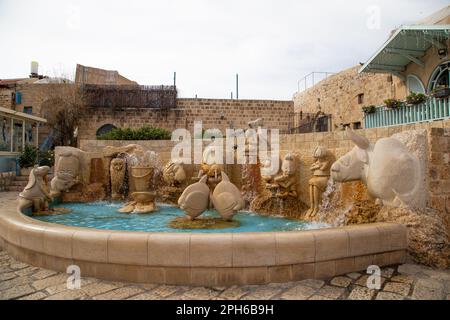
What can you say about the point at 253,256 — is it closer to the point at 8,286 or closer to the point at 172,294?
the point at 172,294

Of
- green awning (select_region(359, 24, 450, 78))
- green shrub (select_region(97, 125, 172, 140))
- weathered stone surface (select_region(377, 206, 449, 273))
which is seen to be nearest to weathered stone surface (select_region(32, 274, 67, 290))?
weathered stone surface (select_region(377, 206, 449, 273))

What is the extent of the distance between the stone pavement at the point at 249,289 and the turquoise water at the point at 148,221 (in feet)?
5.45

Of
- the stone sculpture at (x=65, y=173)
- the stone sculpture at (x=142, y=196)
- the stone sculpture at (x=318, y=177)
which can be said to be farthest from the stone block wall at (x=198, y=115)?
the stone sculpture at (x=318, y=177)

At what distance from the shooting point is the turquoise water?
4.82 metres

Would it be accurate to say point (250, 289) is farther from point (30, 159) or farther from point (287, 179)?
point (30, 159)

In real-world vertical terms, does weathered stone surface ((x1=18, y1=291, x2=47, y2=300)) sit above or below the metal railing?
below

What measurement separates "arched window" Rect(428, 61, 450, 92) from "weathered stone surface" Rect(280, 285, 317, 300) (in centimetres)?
940

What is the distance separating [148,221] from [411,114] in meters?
7.78

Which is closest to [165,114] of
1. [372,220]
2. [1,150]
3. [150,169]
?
[1,150]

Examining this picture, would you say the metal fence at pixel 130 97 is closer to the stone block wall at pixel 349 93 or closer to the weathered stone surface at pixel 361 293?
the stone block wall at pixel 349 93

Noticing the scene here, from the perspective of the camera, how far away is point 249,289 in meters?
2.76

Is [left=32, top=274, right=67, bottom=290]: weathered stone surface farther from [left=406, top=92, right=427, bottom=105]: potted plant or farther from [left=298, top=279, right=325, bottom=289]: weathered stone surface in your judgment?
[left=406, top=92, right=427, bottom=105]: potted plant

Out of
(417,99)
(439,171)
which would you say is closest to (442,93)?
(417,99)

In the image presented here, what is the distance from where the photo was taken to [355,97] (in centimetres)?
1711
